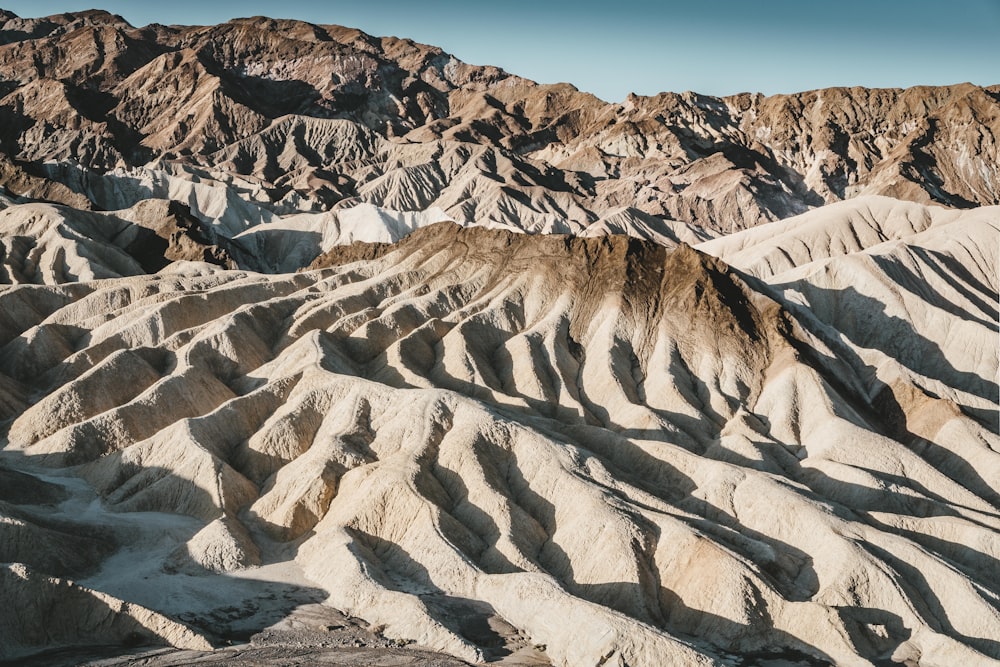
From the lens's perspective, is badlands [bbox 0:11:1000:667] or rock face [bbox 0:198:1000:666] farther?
rock face [bbox 0:198:1000:666]

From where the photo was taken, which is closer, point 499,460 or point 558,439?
point 499,460

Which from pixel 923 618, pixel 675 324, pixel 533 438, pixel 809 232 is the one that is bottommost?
pixel 923 618

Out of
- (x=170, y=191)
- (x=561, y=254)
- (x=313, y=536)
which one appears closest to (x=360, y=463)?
(x=313, y=536)

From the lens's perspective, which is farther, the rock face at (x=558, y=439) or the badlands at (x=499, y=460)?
the rock face at (x=558, y=439)

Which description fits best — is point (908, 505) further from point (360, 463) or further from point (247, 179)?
point (247, 179)

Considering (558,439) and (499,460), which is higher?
(558,439)

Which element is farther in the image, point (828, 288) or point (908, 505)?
point (828, 288)

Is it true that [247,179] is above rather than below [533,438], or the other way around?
above

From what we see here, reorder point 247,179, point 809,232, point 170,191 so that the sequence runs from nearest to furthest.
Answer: point 809,232 → point 170,191 → point 247,179
